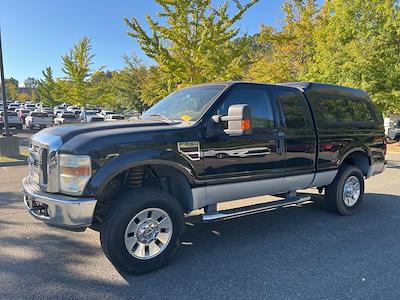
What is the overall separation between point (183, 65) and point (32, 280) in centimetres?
1024

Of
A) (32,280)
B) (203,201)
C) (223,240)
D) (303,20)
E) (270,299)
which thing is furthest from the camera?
(303,20)

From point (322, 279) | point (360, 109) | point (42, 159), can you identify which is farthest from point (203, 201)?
point (360, 109)

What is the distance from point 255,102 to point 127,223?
2.28m

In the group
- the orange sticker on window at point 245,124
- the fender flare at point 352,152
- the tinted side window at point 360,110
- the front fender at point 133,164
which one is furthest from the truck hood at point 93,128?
the tinted side window at point 360,110

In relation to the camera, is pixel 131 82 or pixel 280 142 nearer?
pixel 280 142

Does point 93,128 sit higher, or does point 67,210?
point 93,128

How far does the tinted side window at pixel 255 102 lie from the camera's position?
4.40 m

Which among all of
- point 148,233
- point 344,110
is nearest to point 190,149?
point 148,233

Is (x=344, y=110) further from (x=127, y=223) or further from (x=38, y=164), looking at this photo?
(x=38, y=164)

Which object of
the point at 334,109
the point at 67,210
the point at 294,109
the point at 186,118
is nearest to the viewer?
the point at 67,210

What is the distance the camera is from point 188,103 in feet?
15.2

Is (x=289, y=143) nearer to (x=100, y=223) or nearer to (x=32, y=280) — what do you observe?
(x=100, y=223)

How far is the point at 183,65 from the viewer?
12680 mm

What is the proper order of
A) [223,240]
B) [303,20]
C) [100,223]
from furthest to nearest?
[303,20], [223,240], [100,223]
